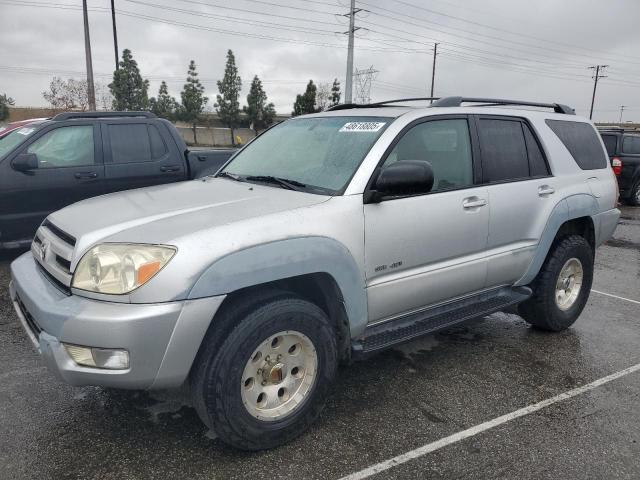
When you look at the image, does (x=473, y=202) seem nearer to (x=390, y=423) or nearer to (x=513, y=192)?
(x=513, y=192)

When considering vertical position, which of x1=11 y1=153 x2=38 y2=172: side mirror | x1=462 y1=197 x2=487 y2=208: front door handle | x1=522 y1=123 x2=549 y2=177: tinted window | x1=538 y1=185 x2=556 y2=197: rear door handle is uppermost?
x1=522 y1=123 x2=549 y2=177: tinted window

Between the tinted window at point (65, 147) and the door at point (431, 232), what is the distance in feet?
14.8

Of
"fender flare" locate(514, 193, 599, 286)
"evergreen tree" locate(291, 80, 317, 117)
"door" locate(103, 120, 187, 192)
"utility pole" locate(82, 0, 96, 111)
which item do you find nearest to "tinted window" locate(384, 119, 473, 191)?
"fender flare" locate(514, 193, 599, 286)

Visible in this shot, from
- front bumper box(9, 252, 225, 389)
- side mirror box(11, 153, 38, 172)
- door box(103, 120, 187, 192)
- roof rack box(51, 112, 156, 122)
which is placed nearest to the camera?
front bumper box(9, 252, 225, 389)

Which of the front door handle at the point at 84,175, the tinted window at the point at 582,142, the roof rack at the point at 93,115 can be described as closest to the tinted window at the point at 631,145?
the tinted window at the point at 582,142

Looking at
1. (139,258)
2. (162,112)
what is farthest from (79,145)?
(162,112)

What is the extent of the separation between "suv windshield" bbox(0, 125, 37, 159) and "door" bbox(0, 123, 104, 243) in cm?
13

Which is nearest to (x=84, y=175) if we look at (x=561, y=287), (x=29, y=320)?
(x=29, y=320)

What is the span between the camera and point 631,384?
3.50 meters

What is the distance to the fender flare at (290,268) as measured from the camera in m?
2.31

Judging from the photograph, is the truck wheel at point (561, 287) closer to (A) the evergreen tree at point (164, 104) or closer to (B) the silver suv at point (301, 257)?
(B) the silver suv at point (301, 257)

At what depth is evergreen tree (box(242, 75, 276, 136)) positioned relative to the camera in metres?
56.2

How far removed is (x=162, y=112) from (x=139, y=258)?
186 feet

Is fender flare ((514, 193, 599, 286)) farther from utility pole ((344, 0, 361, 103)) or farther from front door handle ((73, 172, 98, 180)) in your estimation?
utility pole ((344, 0, 361, 103))
